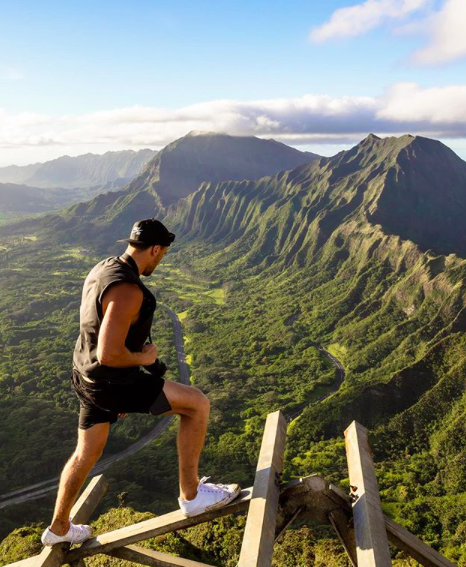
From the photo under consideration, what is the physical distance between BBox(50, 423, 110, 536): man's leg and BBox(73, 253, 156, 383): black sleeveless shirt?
69cm

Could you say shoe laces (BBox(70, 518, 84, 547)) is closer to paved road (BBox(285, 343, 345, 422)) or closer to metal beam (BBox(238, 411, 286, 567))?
metal beam (BBox(238, 411, 286, 567))

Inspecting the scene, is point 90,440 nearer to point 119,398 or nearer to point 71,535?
point 119,398

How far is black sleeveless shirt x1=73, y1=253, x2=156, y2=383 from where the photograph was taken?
4.20 m

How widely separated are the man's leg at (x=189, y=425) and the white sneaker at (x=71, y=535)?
1.21 m

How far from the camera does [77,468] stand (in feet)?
15.2

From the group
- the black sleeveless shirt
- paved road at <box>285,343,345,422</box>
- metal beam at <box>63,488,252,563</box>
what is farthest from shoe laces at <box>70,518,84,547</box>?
paved road at <box>285,343,345,422</box>

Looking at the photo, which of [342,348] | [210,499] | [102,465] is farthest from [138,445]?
[210,499]

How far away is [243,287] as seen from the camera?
166 metres

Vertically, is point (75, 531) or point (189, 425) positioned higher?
point (189, 425)

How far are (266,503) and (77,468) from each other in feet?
6.93

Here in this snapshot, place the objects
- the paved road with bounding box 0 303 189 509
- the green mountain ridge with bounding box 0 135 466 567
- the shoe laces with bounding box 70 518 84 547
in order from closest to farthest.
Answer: the shoe laces with bounding box 70 518 84 547
the paved road with bounding box 0 303 189 509
the green mountain ridge with bounding box 0 135 466 567

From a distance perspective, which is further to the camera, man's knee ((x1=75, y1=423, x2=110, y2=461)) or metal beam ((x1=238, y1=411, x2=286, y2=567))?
man's knee ((x1=75, y1=423, x2=110, y2=461))

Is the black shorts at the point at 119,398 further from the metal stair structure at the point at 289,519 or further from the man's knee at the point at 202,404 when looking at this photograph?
the metal stair structure at the point at 289,519

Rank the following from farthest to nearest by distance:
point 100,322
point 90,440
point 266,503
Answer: point 90,440
point 100,322
point 266,503
